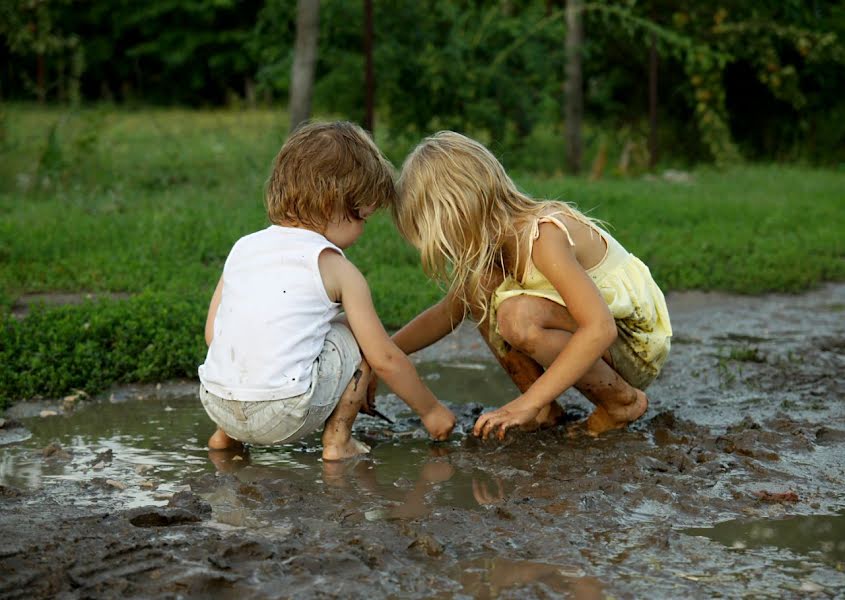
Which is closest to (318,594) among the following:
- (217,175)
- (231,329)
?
(231,329)

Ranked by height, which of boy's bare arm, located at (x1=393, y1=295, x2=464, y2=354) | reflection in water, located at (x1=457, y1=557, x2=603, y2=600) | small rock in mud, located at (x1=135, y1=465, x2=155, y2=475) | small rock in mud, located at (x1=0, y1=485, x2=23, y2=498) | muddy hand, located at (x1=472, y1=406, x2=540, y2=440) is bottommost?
small rock in mud, located at (x1=135, y1=465, x2=155, y2=475)

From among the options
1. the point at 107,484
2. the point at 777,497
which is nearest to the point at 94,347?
the point at 107,484

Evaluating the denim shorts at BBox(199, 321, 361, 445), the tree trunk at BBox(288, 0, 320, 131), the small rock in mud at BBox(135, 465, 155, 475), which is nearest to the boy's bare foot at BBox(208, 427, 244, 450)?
the denim shorts at BBox(199, 321, 361, 445)

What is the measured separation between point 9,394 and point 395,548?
2.41 m

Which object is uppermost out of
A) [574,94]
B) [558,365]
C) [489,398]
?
[574,94]

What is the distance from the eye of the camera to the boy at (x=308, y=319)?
12.1 ft

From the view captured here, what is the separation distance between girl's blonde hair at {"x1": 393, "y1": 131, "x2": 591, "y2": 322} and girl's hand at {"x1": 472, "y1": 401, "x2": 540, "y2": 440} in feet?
1.56

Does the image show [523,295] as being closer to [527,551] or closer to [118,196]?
[527,551]

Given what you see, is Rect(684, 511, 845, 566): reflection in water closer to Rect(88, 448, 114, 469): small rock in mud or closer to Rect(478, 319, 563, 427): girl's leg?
Rect(478, 319, 563, 427): girl's leg

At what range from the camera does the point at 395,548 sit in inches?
115

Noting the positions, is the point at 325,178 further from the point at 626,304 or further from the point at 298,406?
the point at 626,304

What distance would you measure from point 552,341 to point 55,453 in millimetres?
1802

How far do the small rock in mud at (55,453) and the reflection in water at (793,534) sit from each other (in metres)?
2.14

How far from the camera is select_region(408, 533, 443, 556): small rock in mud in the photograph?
9.53 ft
